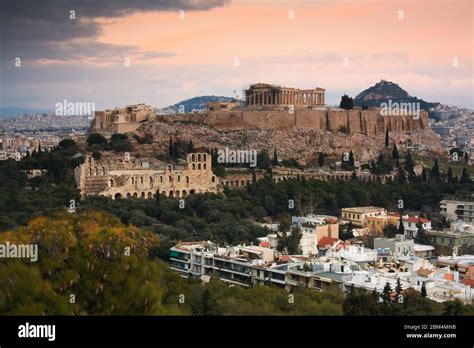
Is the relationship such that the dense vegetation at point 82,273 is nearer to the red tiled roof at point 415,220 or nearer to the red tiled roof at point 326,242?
the red tiled roof at point 326,242

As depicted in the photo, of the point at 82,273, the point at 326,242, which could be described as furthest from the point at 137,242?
the point at 326,242

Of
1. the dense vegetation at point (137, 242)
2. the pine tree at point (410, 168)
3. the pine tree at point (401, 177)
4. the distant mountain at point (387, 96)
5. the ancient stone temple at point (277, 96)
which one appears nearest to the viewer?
the dense vegetation at point (137, 242)

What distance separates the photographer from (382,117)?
183ft

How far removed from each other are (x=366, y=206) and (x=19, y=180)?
1351cm

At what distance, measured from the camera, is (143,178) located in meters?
33.4

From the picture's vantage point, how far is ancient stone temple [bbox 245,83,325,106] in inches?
2085

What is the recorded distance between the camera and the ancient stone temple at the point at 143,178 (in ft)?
105

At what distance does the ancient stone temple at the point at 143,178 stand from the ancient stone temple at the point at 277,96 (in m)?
17.1

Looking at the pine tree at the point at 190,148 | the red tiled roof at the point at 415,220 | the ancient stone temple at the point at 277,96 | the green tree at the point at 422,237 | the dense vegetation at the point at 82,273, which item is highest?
the ancient stone temple at the point at 277,96

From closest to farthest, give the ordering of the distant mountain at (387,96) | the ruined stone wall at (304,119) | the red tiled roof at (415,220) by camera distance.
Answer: the red tiled roof at (415,220) < the ruined stone wall at (304,119) < the distant mountain at (387,96)

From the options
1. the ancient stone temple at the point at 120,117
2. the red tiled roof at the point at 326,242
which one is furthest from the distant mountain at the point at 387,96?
the red tiled roof at the point at 326,242
